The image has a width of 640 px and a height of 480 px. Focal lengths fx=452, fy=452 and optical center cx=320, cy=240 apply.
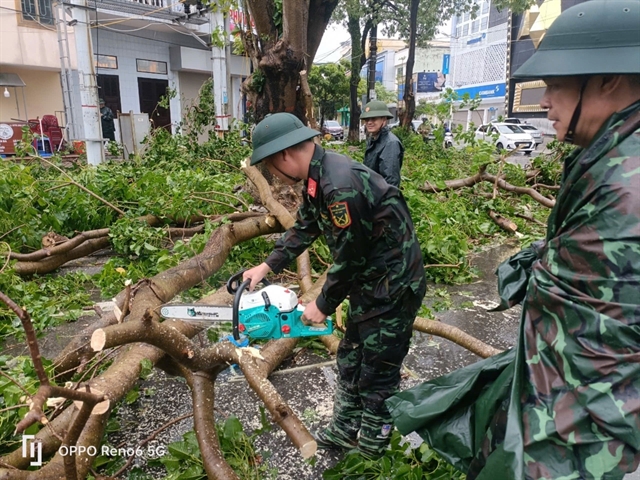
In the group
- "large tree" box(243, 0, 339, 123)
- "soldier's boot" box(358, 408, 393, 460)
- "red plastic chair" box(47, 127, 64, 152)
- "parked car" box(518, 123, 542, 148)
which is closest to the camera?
"soldier's boot" box(358, 408, 393, 460)

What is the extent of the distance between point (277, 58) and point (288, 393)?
391 cm

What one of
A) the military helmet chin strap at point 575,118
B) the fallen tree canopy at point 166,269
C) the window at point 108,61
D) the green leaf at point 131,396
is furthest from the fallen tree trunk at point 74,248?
the window at point 108,61

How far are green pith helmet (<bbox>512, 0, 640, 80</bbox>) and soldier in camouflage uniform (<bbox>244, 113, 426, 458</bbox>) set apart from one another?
3.07 ft

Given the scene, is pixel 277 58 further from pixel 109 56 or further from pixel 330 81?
pixel 330 81

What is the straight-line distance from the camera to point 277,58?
5.22m

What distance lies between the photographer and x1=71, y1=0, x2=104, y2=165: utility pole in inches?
280

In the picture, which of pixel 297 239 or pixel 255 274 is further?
pixel 297 239

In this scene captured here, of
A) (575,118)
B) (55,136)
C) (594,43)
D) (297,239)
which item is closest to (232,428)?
(297,239)

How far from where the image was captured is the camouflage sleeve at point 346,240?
6.37 ft

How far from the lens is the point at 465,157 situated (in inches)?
391

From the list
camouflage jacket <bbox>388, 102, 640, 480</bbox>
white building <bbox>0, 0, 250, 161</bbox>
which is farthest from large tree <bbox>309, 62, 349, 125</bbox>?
camouflage jacket <bbox>388, 102, 640, 480</bbox>

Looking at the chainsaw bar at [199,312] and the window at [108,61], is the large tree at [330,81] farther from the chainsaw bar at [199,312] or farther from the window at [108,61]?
the chainsaw bar at [199,312]

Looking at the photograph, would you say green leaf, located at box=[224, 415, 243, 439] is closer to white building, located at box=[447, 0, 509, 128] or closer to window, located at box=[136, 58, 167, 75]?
window, located at box=[136, 58, 167, 75]

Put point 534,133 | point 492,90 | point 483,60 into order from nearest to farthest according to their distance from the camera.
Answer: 1. point 534,133
2. point 492,90
3. point 483,60
